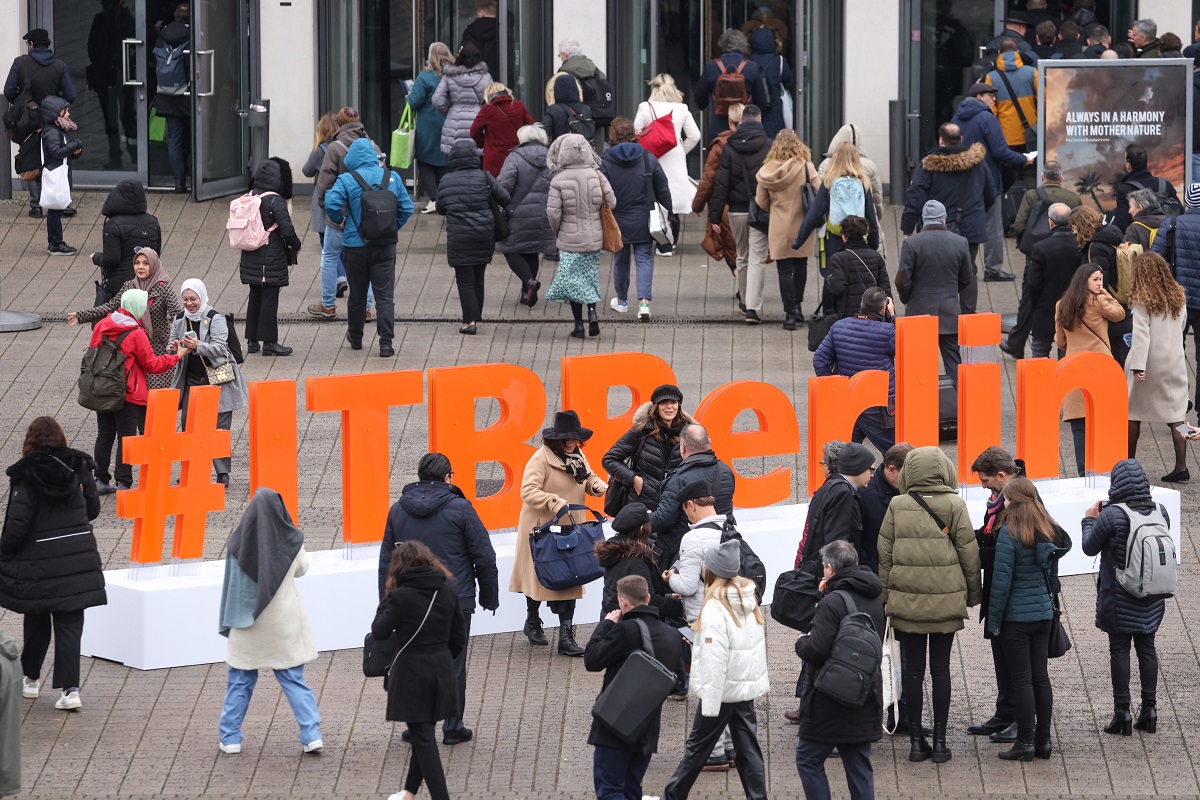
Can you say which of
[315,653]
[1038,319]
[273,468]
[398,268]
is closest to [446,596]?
[315,653]

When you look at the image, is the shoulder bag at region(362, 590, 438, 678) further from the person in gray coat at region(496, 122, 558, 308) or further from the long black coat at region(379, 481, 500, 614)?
the person in gray coat at region(496, 122, 558, 308)

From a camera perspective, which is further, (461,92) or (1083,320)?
(461,92)

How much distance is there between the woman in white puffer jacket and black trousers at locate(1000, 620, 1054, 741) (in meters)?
1.38

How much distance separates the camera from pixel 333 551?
10.8m

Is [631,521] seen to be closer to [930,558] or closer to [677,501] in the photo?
[677,501]

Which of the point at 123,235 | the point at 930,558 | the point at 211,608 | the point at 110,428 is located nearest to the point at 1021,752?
the point at 930,558

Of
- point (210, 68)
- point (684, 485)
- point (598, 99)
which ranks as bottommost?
point (684, 485)

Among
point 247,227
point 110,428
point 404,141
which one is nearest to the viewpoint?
point 110,428

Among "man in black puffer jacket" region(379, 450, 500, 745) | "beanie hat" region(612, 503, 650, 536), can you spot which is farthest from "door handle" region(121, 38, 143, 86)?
"beanie hat" region(612, 503, 650, 536)

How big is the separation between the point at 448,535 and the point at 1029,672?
286 cm

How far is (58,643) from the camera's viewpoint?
9.52m

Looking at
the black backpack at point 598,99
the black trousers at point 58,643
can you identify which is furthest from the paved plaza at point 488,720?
the black backpack at point 598,99

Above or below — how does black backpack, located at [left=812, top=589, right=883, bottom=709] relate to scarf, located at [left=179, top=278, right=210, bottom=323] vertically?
below

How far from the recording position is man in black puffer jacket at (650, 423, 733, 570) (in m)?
9.60
